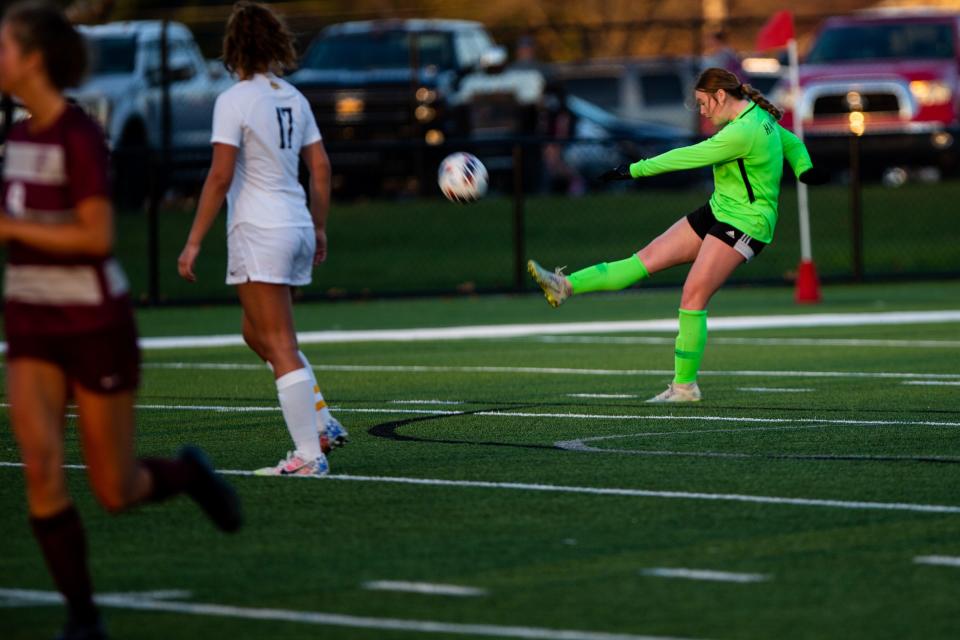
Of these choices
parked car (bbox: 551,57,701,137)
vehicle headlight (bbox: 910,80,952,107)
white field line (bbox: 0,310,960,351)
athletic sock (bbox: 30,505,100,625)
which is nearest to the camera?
athletic sock (bbox: 30,505,100,625)

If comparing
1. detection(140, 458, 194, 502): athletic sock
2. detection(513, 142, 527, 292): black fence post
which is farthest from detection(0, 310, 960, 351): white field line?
detection(140, 458, 194, 502): athletic sock

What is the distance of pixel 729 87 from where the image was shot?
11555 millimetres

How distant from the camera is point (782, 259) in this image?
24188mm

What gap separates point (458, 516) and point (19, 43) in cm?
282

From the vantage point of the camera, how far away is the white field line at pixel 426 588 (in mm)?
6383

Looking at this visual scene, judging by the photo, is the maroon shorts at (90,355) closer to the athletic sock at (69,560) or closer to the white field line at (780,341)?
the athletic sock at (69,560)

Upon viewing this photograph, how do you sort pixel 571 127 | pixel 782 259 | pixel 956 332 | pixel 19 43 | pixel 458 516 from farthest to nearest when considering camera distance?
pixel 571 127 → pixel 782 259 → pixel 956 332 → pixel 458 516 → pixel 19 43

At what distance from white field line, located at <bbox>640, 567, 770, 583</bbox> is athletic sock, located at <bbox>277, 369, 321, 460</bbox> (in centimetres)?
237

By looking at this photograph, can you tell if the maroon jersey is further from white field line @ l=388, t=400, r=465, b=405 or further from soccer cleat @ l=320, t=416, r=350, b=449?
white field line @ l=388, t=400, r=465, b=405

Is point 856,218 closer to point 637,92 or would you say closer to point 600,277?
point 600,277

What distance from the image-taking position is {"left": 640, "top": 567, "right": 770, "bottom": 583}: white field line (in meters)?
6.51

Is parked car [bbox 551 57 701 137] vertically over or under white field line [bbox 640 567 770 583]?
over

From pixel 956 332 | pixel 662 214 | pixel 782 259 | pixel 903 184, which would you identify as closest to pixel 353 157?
pixel 662 214

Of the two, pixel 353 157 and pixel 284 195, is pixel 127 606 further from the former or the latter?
pixel 353 157
